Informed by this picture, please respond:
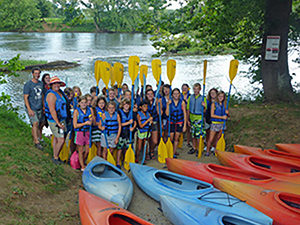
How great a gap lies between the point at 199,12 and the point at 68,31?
4463cm

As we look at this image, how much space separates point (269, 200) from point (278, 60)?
459 cm

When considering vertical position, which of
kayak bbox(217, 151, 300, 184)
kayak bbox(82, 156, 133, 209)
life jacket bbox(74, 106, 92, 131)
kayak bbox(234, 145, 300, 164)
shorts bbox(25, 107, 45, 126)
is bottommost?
kayak bbox(82, 156, 133, 209)

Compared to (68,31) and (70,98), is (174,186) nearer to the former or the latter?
(70,98)

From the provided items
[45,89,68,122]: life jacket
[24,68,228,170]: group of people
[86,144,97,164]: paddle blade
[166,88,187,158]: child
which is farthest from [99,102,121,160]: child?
[166,88,187,158]: child

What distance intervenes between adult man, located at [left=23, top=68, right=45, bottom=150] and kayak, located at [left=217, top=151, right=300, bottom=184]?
10.5ft

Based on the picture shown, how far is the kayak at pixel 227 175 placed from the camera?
3734mm

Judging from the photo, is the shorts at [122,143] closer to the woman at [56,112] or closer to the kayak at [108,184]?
the kayak at [108,184]

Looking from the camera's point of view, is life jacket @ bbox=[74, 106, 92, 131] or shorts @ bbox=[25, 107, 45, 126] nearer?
life jacket @ bbox=[74, 106, 92, 131]

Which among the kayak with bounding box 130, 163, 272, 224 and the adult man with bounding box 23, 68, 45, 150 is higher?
the adult man with bounding box 23, 68, 45, 150

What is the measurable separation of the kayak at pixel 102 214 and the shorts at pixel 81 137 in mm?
1307

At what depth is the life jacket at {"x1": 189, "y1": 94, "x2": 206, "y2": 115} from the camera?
5172mm

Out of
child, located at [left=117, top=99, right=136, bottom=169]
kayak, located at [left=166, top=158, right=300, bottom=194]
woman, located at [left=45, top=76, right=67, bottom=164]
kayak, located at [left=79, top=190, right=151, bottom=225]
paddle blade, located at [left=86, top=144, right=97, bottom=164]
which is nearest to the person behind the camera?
kayak, located at [left=79, top=190, right=151, bottom=225]

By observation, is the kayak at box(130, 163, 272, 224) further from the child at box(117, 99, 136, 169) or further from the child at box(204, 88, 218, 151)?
the child at box(204, 88, 218, 151)

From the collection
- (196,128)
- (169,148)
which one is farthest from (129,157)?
(196,128)
